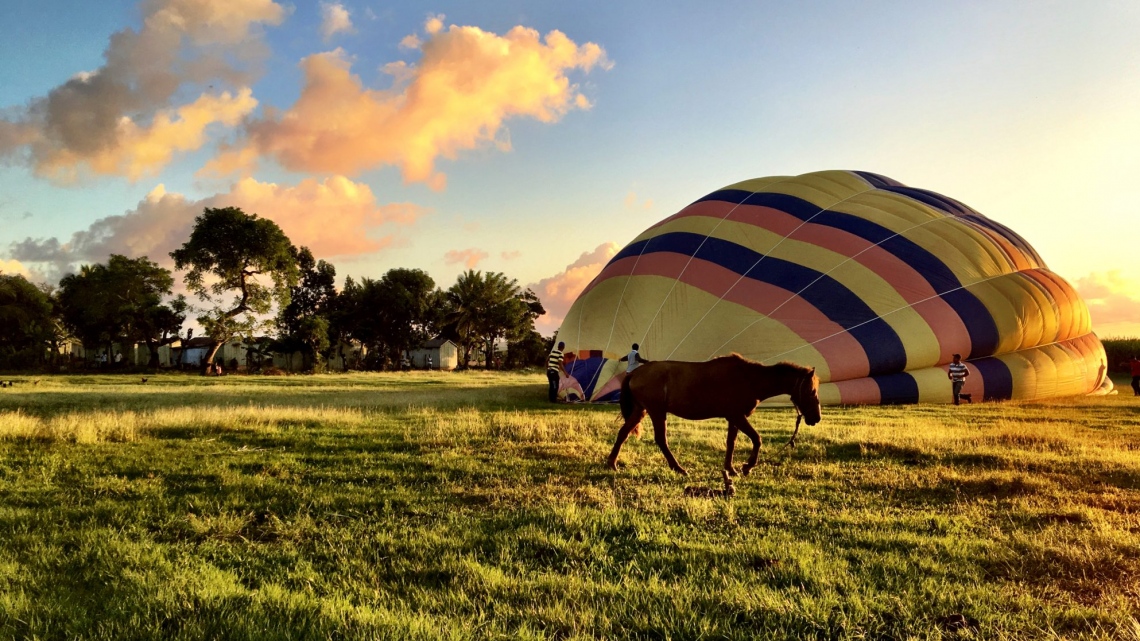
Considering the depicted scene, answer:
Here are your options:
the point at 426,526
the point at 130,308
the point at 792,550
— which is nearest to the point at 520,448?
→ the point at 426,526

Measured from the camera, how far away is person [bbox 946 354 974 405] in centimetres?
1625

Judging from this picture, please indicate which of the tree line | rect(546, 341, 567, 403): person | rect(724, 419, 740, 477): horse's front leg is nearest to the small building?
the tree line

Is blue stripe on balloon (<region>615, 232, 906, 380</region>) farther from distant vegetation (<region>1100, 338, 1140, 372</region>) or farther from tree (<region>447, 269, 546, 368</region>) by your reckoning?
tree (<region>447, 269, 546, 368</region>)

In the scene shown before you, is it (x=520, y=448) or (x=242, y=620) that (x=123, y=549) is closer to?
(x=242, y=620)

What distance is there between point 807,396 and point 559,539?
3306 mm

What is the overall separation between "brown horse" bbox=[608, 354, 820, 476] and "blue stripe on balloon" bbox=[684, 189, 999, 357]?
1205 cm

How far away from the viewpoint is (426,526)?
5484 mm

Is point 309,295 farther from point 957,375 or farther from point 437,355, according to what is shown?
point 957,375

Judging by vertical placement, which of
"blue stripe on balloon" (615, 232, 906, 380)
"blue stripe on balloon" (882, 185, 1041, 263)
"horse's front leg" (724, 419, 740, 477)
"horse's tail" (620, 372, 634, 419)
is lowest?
"horse's front leg" (724, 419, 740, 477)

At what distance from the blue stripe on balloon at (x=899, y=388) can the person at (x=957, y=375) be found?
93cm

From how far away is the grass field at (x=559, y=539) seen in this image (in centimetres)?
362

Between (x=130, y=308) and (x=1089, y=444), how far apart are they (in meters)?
55.7

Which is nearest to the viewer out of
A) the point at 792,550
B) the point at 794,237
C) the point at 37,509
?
the point at 792,550

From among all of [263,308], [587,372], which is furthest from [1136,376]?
[263,308]
